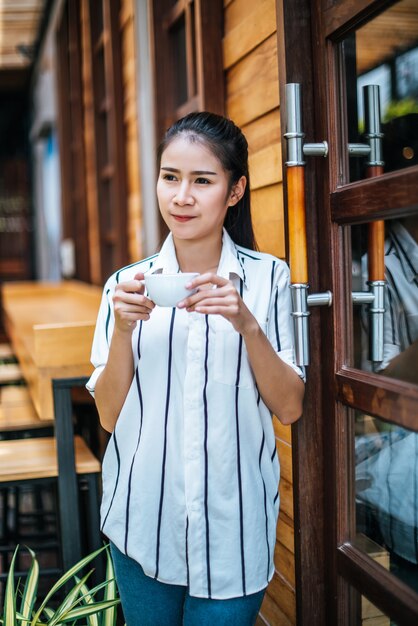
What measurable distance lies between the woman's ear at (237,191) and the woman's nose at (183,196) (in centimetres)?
13

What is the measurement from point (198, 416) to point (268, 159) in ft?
2.85

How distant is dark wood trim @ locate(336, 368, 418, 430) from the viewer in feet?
4.57

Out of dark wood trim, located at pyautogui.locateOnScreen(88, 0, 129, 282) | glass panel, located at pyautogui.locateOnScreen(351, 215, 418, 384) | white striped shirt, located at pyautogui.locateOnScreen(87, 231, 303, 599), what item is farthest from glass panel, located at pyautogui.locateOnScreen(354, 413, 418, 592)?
dark wood trim, located at pyautogui.locateOnScreen(88, 0, 129, 282)

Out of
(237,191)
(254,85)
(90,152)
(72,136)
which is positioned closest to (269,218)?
(254,85)

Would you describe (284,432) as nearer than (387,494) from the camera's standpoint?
No

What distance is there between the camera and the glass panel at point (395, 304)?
4.83ft

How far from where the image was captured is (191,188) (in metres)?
1.49

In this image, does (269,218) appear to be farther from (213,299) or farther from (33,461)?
(33,461)

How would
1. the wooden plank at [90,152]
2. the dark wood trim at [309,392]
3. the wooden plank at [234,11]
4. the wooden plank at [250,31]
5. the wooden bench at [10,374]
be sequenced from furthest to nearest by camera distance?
the wooden plank at [90,152], the wooden bench at [10,374], the wooden plank at [234,11], the wooden plank at [250,31], the dark wood trim at [309,392]

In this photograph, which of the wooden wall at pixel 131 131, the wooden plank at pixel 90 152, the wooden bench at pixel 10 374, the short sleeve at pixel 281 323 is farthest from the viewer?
the wooden plank at pixel 90 152

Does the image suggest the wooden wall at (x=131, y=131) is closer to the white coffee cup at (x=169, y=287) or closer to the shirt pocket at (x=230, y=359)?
the shirt pocket at (x=230, y=359)

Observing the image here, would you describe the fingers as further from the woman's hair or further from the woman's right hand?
the woman's hair

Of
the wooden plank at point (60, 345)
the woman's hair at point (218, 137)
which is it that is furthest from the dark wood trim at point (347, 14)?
the wooden plank at point (60, 345)

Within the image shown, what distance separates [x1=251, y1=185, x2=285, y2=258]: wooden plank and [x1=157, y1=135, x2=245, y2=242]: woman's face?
50 cm
